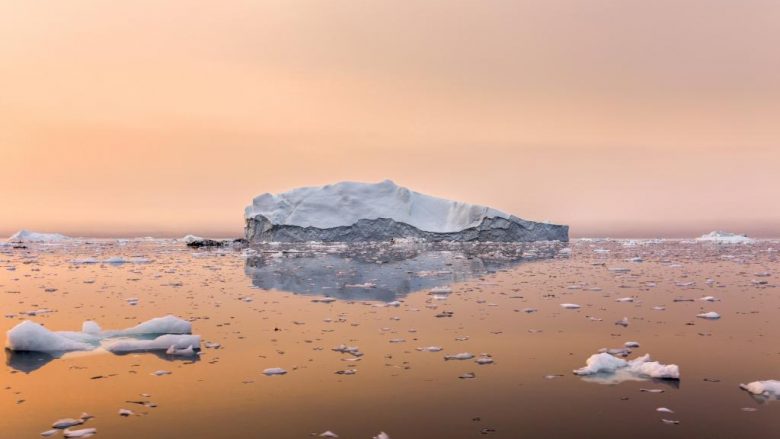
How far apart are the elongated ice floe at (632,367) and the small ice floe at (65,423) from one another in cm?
456

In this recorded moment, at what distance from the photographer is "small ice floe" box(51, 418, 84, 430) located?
4.26 m

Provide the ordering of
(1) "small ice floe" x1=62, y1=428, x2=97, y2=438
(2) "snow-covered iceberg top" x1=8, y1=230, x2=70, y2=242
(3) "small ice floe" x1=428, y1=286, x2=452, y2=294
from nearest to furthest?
(1) "small ice floe" x1=62, y1=428, x2=97, y2=438 → (3) "small ice floe" x1=428, y1=286, x2=452, y2=294 → (2) "snow-covered iceberg top" x1=8, y1=230, x2=70, y2=242

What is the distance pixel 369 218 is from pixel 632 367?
132ft

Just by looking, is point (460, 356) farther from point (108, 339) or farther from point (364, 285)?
point (364, 285)

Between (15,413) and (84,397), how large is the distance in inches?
21.1

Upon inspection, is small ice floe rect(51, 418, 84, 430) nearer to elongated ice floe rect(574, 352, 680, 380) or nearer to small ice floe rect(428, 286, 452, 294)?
elongated ice floe rect(574, 352, 680, 380)

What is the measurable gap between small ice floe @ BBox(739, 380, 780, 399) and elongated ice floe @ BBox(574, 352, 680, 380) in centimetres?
62

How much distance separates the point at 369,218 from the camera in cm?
4572

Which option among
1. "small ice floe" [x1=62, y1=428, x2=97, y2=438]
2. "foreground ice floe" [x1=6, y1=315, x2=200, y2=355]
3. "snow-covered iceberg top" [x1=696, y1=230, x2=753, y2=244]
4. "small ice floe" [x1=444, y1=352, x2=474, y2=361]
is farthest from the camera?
"snow-covered iceberg top" [x1=696, y1=230, x2=753, y2=244]

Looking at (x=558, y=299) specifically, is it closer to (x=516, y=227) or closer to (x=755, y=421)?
(x=755, y=421)

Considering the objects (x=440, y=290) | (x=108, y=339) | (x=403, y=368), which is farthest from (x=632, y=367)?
(x=440, y=290)

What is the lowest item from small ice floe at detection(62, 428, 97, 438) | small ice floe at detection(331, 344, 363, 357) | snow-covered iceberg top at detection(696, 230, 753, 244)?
small ice floe at detection(62, 428, 97, 438)

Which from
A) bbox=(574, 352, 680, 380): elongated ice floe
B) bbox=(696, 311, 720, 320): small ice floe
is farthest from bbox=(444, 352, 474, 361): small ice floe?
bbox=(696, 311, 720, 320): small ice floe

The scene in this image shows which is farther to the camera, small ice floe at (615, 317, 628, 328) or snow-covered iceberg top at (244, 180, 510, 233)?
snow-covered iceberg top at (244, 180, 510, 233)
